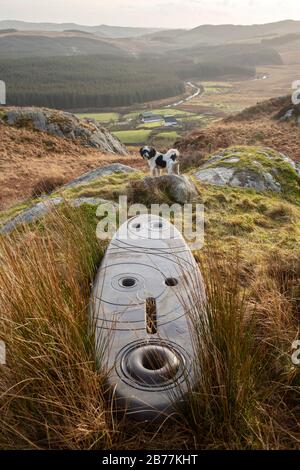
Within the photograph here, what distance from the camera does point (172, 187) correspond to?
7559mm

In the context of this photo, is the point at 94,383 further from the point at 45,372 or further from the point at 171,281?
the point at 171,281

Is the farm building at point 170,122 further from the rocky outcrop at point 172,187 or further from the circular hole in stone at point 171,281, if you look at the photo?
the circular hole in stone at point 171,281

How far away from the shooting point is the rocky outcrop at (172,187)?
24.4 feet

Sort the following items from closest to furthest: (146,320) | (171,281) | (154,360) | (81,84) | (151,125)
Result: (154,360)
(146,320)
(171,281)
(151,125)
(81,84)

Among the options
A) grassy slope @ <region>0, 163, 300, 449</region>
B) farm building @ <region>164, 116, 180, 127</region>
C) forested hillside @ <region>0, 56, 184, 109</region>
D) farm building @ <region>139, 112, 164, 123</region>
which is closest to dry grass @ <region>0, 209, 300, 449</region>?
grassy slope @ <region>0, 163, 300, 449</region>

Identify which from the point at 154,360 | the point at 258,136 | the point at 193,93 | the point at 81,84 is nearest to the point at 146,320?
the point at 154,360

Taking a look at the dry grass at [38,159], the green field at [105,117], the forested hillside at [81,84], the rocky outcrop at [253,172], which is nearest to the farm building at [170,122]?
the green field at [105,117]

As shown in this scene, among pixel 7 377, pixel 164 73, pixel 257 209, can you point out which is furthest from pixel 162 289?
pixel 164 73

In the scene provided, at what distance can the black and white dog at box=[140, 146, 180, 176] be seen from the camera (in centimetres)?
865

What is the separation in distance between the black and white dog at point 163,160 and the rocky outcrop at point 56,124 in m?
27.5

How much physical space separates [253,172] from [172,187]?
2.81m

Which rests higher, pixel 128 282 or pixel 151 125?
pixel 151 125

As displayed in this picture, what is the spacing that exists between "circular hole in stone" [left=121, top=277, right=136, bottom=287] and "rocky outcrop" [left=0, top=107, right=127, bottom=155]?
32573mm
